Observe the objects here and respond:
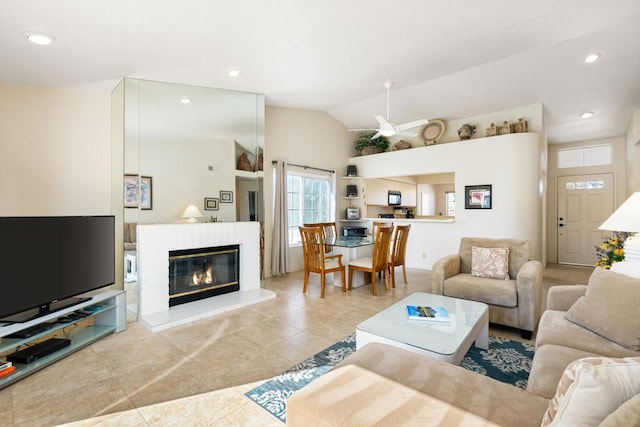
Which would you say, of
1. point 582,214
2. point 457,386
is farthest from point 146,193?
point 582,214

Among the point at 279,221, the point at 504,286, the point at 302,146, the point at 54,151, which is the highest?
the point at 302,146

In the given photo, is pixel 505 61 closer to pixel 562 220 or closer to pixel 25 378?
pixel 562 220

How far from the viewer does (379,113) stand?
247 inches

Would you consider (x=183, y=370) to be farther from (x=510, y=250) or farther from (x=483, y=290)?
(x=510, y=250)

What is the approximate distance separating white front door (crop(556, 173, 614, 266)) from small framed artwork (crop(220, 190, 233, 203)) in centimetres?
719

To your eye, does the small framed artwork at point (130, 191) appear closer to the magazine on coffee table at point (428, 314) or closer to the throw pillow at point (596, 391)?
the magazine on coffee table at point (428, 314)

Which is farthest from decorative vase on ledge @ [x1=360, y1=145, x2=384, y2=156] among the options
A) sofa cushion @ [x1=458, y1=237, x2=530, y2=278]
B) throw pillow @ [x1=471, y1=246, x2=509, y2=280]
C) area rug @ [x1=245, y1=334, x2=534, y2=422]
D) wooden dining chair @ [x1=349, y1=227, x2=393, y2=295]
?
area rug @ [x1=245, y1=334, x2=534, y2=422]

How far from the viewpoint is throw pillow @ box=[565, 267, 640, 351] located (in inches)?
68.2

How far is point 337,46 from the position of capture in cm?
315

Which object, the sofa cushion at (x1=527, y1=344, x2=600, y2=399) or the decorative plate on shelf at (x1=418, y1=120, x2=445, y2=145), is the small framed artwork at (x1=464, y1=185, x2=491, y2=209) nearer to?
the decorative plate on shelf at (x1=418, y1=120, x2=445, y2=145)

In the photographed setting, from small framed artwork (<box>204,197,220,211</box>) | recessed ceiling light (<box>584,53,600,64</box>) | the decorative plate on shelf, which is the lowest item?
small framed artwork (<box>204,197,220,211</box>)

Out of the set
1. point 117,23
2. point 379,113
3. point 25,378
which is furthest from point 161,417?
point 379,113

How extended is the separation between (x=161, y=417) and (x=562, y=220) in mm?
8251

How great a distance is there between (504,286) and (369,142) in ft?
15.6
